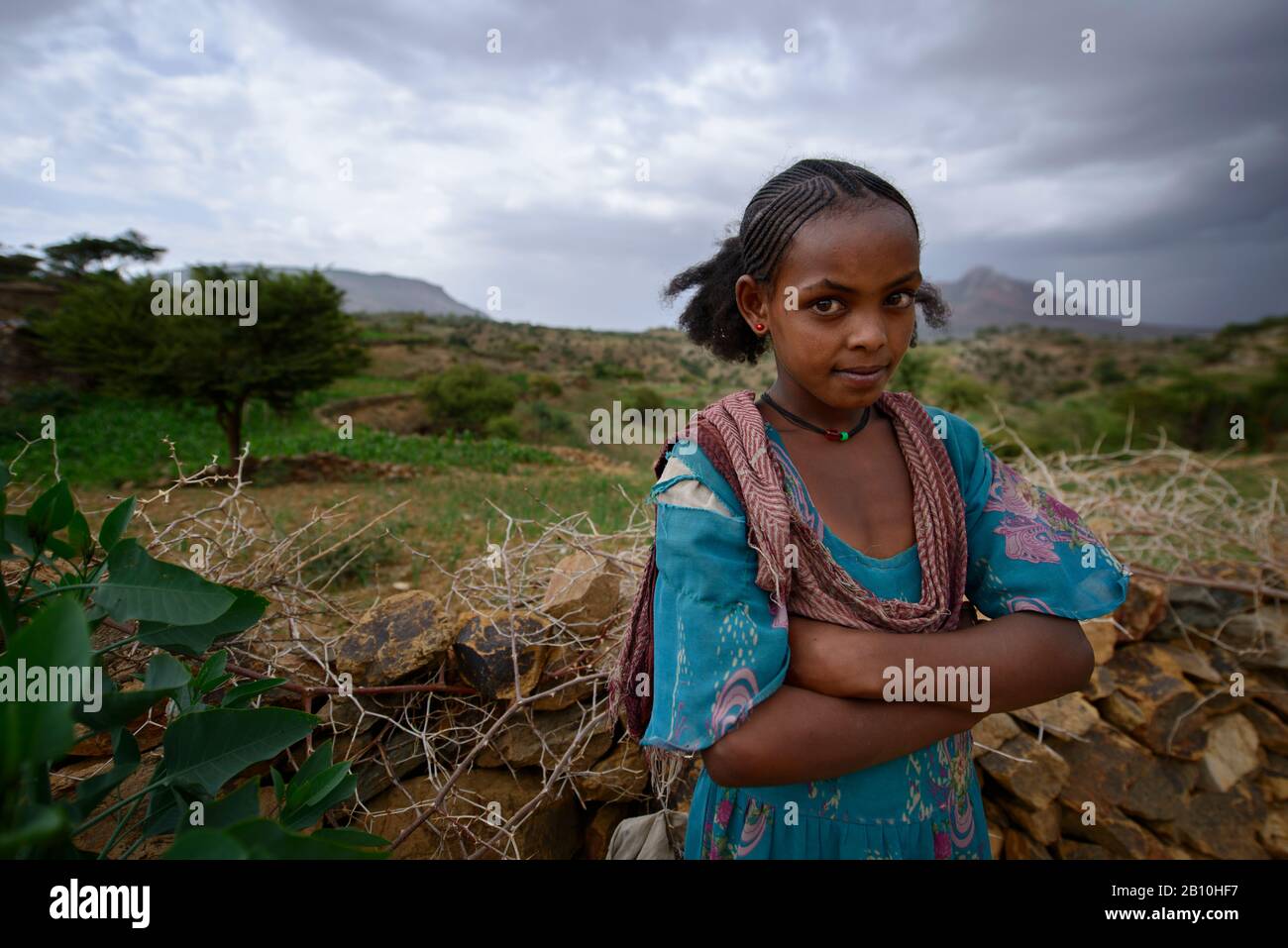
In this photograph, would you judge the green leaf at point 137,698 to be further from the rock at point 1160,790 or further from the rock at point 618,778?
the rock at point 1160,790

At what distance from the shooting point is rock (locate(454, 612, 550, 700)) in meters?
2.09

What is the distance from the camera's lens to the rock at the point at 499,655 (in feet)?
6.87

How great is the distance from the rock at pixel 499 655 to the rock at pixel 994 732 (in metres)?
1.74

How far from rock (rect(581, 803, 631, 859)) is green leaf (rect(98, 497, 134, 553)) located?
1697 millimetres

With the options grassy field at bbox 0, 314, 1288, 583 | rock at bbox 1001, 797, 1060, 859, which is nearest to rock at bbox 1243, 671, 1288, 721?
grassy field at bbox 0, 314, 1288, 583

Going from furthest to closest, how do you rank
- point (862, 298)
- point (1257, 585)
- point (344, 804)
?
point (1257, 585), point (344, 804), point (862, 298)

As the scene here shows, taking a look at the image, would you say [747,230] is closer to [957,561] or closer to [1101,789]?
[957,561]

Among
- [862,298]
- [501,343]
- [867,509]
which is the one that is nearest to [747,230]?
[862,298]

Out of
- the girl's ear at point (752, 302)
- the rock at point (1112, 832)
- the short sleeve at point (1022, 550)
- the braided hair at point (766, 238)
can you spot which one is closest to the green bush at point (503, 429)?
the rock at point (1112, 832)

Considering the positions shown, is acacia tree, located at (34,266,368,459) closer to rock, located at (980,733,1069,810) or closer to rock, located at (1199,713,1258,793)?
rock, located at (980,733,1069,810)

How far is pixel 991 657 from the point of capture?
113 cm

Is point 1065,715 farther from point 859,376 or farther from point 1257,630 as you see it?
point 859,376
